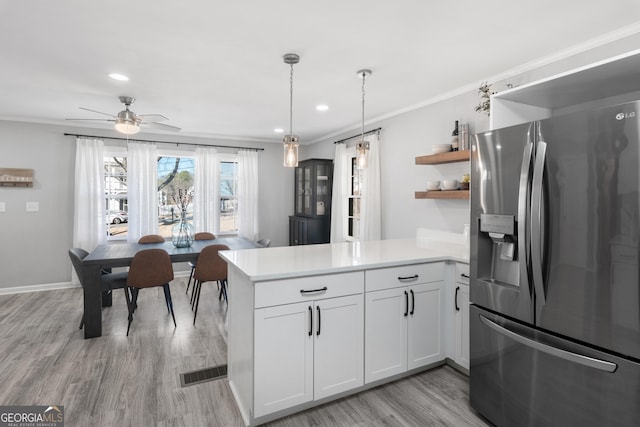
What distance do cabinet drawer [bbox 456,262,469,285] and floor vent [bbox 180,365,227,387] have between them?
1896 mm

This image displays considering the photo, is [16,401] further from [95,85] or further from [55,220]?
[55,220]

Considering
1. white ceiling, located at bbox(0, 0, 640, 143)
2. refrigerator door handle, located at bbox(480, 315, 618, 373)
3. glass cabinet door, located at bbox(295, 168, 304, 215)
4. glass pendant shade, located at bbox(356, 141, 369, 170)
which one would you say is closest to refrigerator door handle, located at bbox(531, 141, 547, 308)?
refrigerator door handle, located at bbox(480, 315, 618, 373)

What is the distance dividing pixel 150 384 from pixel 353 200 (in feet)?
11.6

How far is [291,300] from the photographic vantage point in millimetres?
1971

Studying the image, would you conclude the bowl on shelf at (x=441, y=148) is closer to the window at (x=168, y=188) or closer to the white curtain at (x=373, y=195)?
the white curtain at (x=373, y=195)

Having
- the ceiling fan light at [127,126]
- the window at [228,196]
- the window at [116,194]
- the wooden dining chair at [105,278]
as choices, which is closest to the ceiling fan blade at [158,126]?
the ceiling fan light at [127,126]

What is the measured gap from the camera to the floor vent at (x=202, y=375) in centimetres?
246

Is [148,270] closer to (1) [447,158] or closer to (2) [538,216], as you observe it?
(1) [447,158]

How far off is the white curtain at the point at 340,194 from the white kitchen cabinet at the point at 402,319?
2.71m

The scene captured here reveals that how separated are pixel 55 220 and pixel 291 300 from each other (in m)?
4.74

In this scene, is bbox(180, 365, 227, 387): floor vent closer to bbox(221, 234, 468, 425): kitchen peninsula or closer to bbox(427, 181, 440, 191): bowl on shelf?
bbox(221, 234, 468, 425): kitchen peninsula

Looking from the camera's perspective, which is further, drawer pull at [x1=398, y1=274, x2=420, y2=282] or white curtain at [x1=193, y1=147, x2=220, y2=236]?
white curtain at [x1=193, y1=147, x2=220, y2=236]

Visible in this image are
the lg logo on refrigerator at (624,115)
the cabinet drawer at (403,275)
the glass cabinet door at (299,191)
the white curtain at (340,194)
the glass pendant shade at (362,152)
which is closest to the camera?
the lg logo on refrigerator at (624,115)

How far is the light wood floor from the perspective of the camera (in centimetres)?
206
